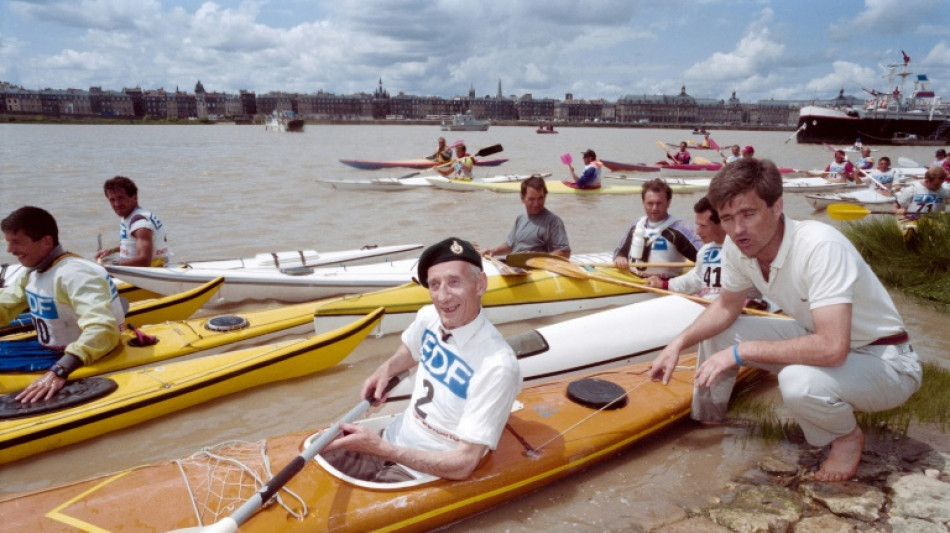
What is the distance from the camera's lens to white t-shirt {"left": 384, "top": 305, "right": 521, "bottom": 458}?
7.59ft

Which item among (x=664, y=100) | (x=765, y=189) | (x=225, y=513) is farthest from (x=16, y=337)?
(x=664, y=100)

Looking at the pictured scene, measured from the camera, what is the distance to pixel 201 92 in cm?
15875

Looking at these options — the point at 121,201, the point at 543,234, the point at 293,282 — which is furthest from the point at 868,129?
the point at 121,201

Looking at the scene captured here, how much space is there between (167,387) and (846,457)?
4.30 metres

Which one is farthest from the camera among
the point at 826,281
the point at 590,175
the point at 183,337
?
the point at 590,175

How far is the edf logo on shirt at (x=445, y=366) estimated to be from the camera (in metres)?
2.41

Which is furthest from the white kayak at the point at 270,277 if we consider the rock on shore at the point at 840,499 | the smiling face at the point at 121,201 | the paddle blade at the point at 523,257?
the rock on shore at the point at 840,499

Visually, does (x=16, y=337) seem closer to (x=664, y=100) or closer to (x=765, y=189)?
(x=765, y=189)

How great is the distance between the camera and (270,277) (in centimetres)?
678

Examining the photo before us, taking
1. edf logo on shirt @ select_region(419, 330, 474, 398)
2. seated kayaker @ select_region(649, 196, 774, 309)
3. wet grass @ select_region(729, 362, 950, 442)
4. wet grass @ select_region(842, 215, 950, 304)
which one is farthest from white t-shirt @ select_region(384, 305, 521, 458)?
wet grass @ select_region(842, 215, 950, 304)

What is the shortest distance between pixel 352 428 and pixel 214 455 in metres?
0.91

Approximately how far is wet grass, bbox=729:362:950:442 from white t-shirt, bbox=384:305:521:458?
7.25ft

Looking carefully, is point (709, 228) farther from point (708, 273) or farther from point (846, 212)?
point (846, 212)

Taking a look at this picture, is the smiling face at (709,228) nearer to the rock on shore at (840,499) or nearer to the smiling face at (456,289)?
the rock on shore at (840,499)
